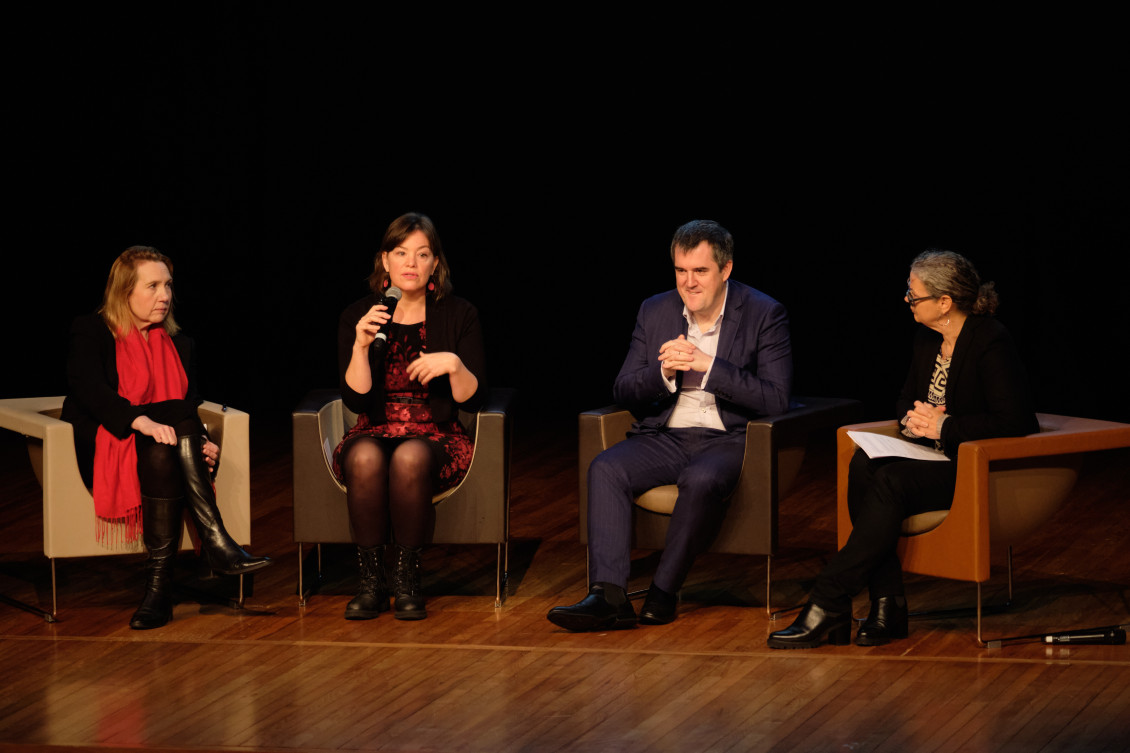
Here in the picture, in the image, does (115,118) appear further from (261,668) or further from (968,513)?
(968,513)

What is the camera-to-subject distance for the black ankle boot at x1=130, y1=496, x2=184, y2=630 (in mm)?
4008

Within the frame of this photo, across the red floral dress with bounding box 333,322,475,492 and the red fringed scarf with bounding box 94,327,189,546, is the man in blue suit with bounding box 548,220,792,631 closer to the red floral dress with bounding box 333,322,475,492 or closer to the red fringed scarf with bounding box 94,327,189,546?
the red floral dress with bounding box 333,322,475,492

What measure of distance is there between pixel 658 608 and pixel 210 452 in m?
1.38

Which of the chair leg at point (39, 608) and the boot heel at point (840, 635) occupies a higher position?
the boot heel at point (840, 635)

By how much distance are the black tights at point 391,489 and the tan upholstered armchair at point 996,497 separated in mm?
1358

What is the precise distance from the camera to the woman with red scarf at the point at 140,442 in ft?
13.1

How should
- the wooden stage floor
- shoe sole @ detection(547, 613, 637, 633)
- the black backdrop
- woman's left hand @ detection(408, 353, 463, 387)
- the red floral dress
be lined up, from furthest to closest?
the black backdrop < the red floral dress < woman's left hand @ detection(408, 353, 463, 387) < shoe sole @ detection(547, 613, 637, 633) < the wooden stage floor

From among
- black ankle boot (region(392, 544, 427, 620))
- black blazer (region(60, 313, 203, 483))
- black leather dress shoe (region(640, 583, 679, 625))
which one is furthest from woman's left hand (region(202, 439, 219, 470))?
black leather dress shoe (region(640, 583, 679, 625))

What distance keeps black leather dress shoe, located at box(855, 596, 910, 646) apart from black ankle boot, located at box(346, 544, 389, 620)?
1378mm

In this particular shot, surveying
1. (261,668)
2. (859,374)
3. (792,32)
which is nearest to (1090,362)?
(859,374)

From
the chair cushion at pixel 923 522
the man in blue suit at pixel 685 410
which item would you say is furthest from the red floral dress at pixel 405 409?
the chair cushion at pixel 923 522

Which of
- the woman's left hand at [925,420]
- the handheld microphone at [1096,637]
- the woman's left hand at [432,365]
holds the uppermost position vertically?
the woman's left hand at [432,365]

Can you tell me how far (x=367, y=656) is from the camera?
370 centimetres

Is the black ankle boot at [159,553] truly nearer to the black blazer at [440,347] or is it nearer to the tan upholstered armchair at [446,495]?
the tan upholstered armchair at [446,495]
